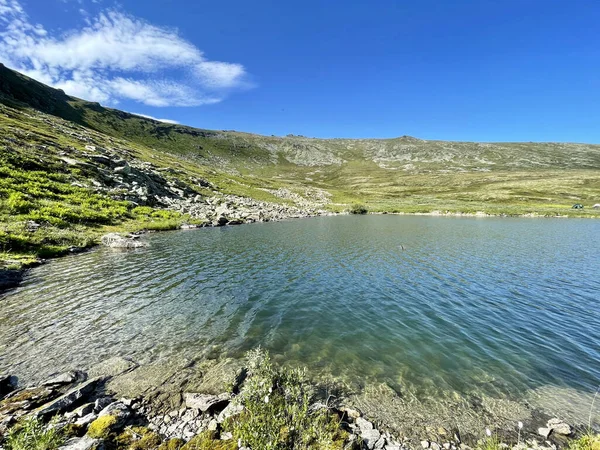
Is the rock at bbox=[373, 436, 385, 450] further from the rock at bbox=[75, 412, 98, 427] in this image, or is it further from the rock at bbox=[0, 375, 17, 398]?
the rock at bbox=[0, 375, 17, 398]

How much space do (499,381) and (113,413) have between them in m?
15.2

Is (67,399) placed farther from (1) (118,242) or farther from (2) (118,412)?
(1) (118,242)

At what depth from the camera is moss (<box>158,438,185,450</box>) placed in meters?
7.75

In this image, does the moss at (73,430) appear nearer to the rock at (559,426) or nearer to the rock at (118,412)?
the rock at (118,412)

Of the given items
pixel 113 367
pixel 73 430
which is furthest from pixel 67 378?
pixel 73 430

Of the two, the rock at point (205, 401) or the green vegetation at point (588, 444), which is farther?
the rock at point (205, 401)

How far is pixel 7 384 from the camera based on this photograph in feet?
34.3

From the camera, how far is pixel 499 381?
12.1m

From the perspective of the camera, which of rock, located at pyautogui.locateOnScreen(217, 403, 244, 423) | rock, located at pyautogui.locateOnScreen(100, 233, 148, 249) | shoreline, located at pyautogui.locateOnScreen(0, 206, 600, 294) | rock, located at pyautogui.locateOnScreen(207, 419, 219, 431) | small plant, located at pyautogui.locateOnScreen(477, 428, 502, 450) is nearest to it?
small plant, located at pyautogui.locateOnScreen(477, 428, 502, 450)

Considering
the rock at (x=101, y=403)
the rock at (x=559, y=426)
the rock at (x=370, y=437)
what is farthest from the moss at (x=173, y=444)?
the rock at (x=559, y=426)

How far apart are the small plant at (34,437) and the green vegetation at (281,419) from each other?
14.5 ft

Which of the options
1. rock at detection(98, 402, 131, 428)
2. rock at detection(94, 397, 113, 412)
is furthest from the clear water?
rock at detection(98, 402, 131, 428)

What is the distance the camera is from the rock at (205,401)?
31.6 ft

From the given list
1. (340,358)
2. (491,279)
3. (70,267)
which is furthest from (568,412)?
(70,267)
